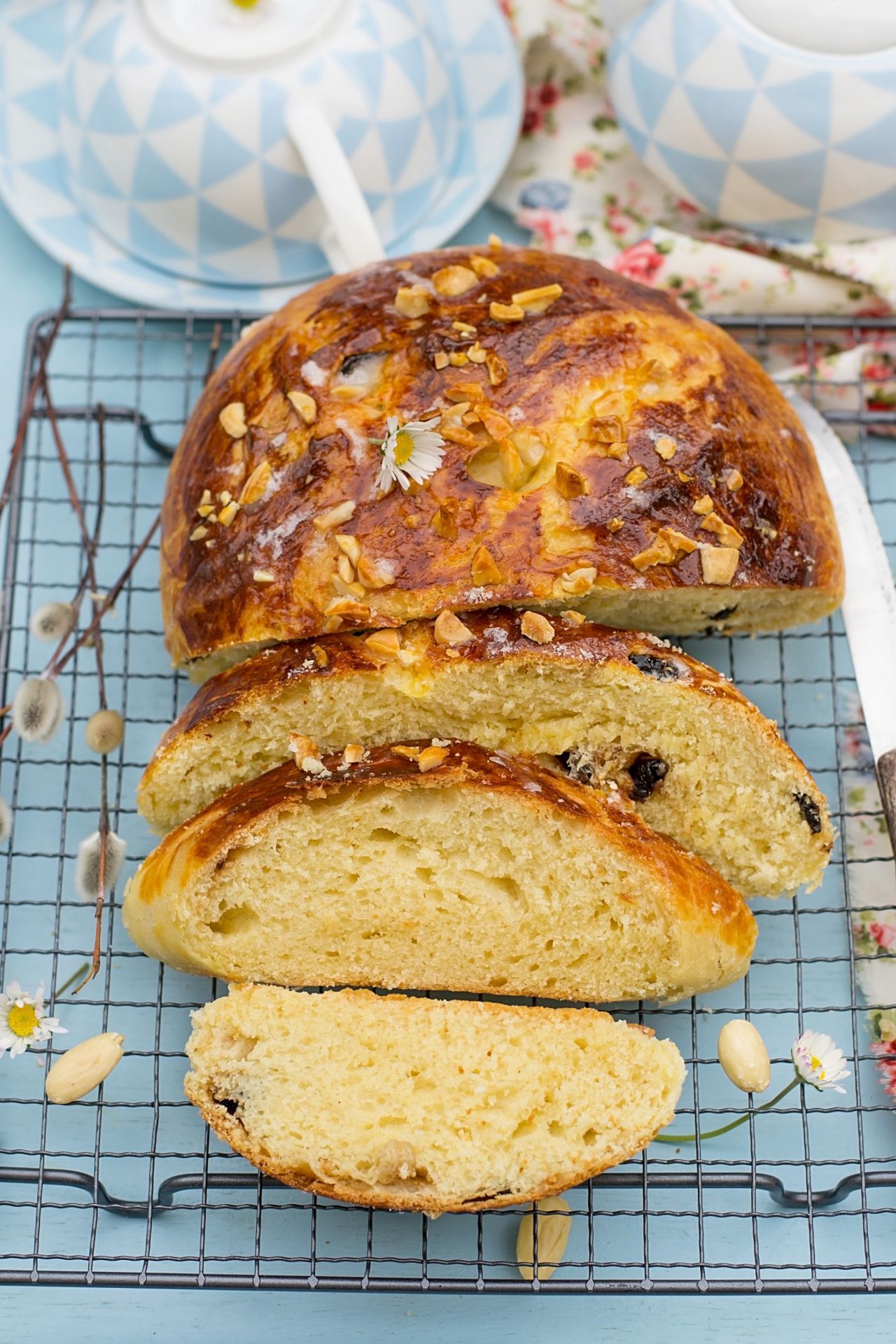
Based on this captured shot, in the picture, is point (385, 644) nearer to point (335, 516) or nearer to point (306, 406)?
point (335, 516)

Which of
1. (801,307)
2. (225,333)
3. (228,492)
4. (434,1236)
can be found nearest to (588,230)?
(801,307)

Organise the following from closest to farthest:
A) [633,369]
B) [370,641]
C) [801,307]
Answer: [370,641] < [633,369] < [801,307]

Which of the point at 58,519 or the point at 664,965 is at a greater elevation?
the point at 58,519

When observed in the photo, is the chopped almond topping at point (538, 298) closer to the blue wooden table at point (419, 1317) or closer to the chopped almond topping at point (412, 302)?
the chopped almond topping at point (412, 302)

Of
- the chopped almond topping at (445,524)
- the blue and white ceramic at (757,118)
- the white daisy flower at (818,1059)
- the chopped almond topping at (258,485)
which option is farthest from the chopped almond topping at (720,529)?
the blue and white ceramic at (757,118)

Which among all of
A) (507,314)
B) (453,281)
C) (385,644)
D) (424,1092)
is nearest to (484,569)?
(385,644)

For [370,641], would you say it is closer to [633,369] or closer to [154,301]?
[633,369]

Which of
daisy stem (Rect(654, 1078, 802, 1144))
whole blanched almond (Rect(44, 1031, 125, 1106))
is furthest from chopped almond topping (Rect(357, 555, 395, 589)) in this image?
daisy stem (Rect(654, 1078, 802, 1144))

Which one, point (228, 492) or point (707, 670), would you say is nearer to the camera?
point (707, 670)
